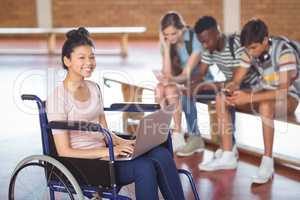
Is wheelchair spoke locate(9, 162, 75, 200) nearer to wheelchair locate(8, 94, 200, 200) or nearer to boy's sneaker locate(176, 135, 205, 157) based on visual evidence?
wheelchair locate(8, 94, 200, 200)

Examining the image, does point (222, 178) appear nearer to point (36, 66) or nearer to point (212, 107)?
point (212, 107)

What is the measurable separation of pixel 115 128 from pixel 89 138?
2.33m

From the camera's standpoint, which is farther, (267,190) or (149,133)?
(267,190)

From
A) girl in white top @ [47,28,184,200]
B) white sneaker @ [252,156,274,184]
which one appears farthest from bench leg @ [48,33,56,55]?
girl in white top @ [47,28,184,200]

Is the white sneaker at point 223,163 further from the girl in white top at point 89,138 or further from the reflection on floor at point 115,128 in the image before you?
the girl in white top at point 89,138

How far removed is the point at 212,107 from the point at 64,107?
1.94 m

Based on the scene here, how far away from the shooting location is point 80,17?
1155 centimetres

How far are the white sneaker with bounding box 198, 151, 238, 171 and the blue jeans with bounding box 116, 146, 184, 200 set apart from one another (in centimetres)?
Result: 122

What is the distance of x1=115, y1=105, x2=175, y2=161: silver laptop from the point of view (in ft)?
8.77

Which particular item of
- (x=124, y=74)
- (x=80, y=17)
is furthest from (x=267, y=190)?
(x=80, y=17)

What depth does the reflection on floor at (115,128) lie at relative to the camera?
3658 millimetres

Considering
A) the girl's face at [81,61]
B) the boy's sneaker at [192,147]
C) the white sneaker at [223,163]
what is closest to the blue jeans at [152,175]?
the girl's face at [81,61]

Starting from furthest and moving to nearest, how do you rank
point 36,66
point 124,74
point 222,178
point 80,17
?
point 80,17 < point 36,66 < point 124,74 < point 222,178

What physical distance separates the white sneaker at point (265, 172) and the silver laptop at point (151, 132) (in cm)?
106
